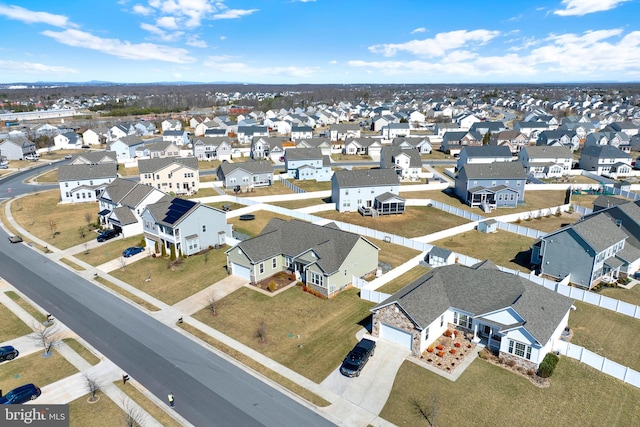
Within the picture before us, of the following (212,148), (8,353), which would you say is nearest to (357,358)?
(8,353)

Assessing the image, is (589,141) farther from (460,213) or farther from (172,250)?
(172,250)

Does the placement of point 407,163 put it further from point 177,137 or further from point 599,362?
point 177,137

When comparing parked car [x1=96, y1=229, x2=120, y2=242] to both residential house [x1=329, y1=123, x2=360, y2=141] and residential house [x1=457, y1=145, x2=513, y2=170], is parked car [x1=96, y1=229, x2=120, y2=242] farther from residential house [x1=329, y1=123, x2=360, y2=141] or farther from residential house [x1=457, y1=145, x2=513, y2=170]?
residential house [x1=329, y1=123, x2=360, y2=141]

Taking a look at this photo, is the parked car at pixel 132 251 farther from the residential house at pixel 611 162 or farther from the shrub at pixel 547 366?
the residential house at pixel 611 162

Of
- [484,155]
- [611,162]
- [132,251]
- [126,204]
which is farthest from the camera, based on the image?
[484,155]

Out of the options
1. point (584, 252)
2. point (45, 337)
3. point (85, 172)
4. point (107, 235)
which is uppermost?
point (85, 172)

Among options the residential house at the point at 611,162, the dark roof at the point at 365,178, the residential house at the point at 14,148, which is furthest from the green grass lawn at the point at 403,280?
the residential house at the point at 14,148

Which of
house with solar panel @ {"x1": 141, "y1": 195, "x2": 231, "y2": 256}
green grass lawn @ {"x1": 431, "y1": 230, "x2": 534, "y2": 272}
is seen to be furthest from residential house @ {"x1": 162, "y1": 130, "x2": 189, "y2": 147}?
green grass lawn @ {"x1": 431, "y1": 230, "x2": 534, "y2": 272}
